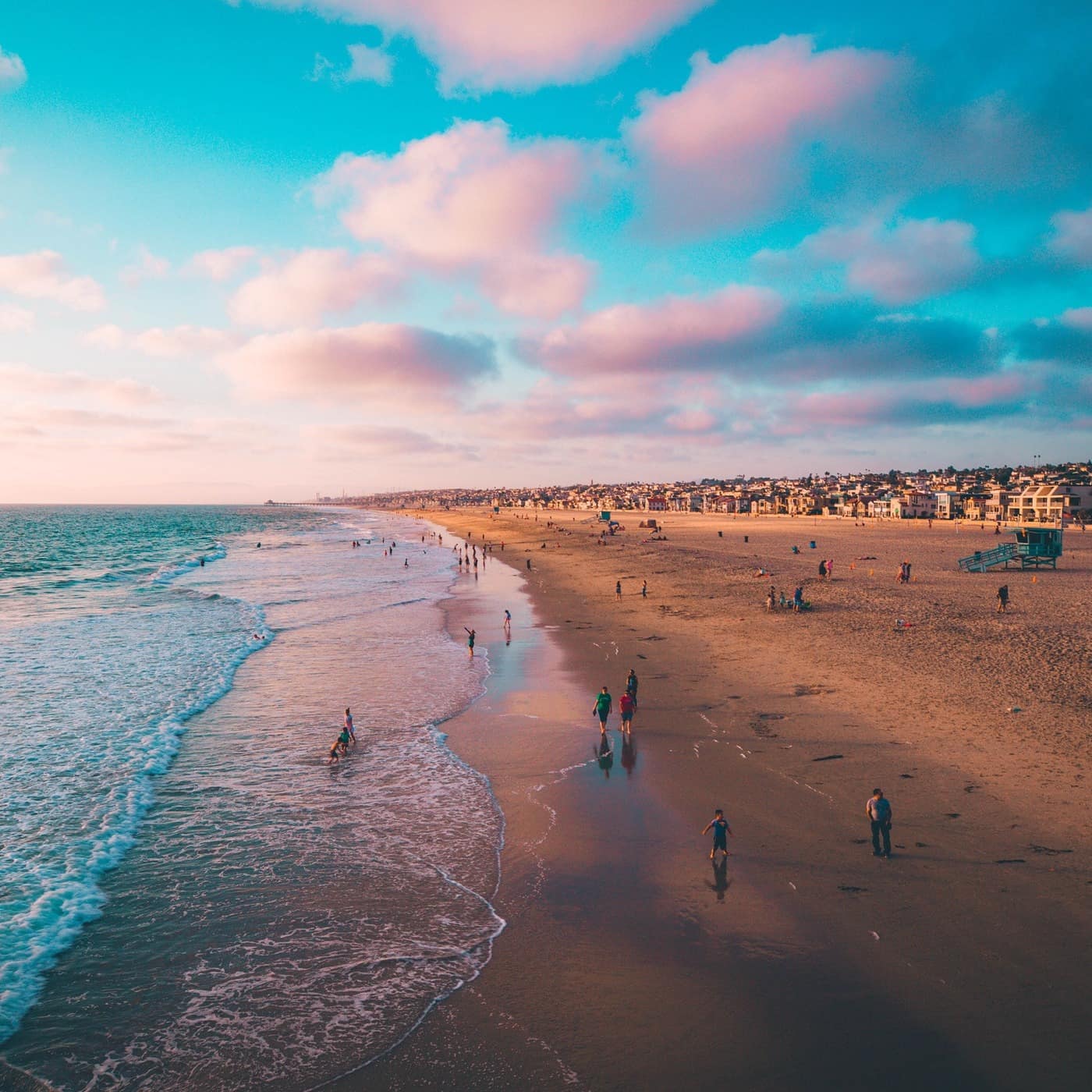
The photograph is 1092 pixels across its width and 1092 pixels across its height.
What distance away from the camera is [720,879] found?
11.8 metres

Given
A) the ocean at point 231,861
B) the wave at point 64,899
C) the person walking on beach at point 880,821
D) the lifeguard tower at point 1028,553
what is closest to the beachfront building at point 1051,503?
the lifeguard tower at point 1028,553

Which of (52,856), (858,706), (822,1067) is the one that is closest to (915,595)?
(858,706)

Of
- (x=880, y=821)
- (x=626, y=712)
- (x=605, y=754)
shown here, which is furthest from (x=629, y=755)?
(x=880, y=821)

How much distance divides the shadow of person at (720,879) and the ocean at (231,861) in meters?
3.94

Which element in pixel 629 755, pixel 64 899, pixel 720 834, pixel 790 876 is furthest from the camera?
pixel 629 755

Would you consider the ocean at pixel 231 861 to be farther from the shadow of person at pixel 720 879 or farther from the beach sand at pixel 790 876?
the shadow of person at pixel 720 879

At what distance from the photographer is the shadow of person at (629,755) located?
55.9ft

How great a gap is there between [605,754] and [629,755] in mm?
645

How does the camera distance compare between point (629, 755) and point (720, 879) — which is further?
point (629, 755)

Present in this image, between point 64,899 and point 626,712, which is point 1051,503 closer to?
point 626,712

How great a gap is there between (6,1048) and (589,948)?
798 cm

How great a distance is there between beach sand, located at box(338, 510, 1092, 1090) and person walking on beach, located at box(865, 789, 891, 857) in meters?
0.29

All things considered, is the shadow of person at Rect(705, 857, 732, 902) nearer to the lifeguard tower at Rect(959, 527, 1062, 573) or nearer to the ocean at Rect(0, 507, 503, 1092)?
the ocean at Rect(0, 507, 503, 1092)

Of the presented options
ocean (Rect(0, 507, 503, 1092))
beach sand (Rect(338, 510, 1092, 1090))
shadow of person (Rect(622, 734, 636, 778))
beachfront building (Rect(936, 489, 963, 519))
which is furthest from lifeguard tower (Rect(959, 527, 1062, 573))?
beachfront building (Rect(936, 489, 963, 519))
